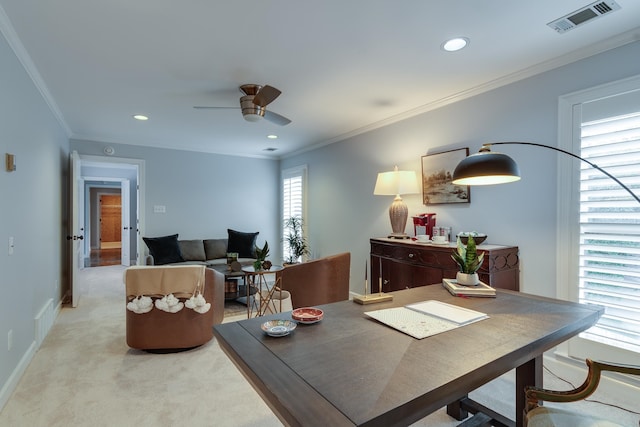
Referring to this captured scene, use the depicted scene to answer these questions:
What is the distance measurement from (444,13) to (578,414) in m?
2.17

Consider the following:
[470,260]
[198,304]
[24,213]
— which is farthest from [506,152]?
[24,213]

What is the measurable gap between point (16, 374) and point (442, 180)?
13.2ft

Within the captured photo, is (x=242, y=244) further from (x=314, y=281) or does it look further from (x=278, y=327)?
(x=278, y=327)

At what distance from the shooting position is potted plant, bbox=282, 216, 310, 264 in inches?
228

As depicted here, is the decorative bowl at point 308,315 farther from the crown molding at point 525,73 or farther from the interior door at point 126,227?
the interior door at point 126,227

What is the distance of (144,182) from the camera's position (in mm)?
5551

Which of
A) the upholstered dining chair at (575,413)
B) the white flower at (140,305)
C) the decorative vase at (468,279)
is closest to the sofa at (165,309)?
the white flower at (140,305)

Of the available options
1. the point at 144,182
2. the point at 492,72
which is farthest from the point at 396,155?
the point at 144,182

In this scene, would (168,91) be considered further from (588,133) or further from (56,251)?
(588,133)

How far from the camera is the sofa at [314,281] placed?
3232 millimetres

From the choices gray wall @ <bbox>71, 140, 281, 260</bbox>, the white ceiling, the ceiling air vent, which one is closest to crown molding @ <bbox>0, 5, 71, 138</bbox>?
the white ceiling

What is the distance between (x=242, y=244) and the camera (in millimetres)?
5824

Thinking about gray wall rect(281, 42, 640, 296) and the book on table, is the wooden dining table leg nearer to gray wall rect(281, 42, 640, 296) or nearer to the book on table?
the book on table

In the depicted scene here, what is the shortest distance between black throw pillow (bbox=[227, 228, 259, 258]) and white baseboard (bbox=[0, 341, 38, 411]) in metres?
3.11
